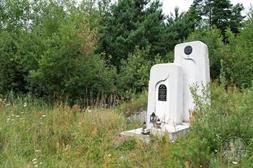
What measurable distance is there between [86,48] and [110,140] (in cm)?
413

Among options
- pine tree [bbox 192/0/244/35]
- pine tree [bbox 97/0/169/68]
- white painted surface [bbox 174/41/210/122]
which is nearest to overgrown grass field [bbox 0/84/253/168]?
white painted surface [bbox 174/41/210/122]

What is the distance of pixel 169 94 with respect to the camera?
21.7 feet

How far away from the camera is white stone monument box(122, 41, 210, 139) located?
6.55 metres

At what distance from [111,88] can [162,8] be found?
820 cm

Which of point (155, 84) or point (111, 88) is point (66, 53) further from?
point (155, 84)

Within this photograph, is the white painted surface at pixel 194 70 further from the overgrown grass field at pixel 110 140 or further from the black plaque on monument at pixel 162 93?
the overgrown grass field at pixel 110 140

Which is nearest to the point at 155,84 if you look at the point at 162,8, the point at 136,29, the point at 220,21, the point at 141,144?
the point at 141,144

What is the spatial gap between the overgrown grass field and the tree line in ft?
7.43

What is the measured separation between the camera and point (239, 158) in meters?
3.52

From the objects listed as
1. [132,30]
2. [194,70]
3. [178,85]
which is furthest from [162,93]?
[132,30]

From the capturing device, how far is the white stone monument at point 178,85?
655cm

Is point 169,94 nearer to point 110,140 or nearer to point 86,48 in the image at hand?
point 110,140

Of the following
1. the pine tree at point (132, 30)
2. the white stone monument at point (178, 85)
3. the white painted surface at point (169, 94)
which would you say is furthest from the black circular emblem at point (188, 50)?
the pine tree at point (132, 30)

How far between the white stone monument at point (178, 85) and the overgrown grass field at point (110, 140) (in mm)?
716
